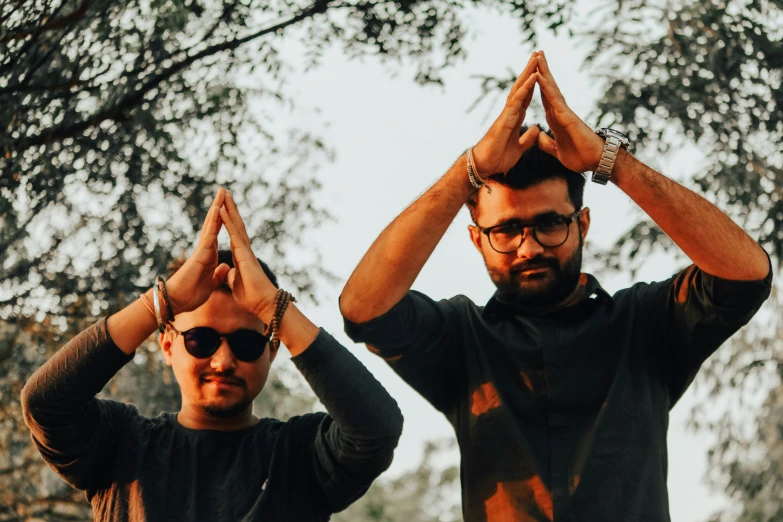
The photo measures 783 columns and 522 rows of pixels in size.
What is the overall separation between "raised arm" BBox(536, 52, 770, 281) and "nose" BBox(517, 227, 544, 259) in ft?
0.93

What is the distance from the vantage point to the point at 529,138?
375 cm

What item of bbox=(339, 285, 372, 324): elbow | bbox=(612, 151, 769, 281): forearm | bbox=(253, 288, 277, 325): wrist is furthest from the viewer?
bbox=(253, 288, 277, 325): wrist

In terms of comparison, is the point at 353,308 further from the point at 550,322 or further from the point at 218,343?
the point at 550,322

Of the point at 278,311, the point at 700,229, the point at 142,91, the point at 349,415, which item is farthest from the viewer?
the point at 142,91

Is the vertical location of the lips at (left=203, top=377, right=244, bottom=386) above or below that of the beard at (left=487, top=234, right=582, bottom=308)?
below

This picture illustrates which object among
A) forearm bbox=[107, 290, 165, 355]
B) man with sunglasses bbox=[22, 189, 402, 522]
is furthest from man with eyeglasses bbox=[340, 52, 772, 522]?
forearm bbox=[107, 290, 165, 355]

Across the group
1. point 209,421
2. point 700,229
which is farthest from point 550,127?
point 209,421

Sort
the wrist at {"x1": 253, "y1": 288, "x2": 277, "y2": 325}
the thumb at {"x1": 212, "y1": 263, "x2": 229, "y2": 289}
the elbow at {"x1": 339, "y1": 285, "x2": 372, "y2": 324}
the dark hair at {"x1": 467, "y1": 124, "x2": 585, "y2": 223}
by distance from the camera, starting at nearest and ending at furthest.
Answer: the elbow at {"x1": 339, "y1": 285, "x2": 372, "y2": 324}, the wrist at {"x1": 253, "y1": 288, "x2": 277, "y2": 325}, the dark hair at {"x1": 467, "y1": 124, "x2": 585, "y2": 223}, the thumb at {"x1": 212, "y1": 263, "x2": 229, "y2": 289}

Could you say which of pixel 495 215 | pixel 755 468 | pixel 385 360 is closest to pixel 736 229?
pixel 495 215

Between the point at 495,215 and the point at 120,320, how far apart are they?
1287 millimetres

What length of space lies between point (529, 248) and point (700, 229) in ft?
1.82

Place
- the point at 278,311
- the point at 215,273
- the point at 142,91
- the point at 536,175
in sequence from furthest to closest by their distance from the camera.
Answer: the point at 142,91 → the point at 215,273 → the point at 536,175 → the point at 278,311

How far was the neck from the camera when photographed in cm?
400

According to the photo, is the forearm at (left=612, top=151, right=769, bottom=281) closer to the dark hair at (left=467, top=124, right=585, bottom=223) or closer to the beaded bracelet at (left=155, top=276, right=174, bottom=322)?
the dark hair at (left=467, top=124, right=585, bottom=223)
